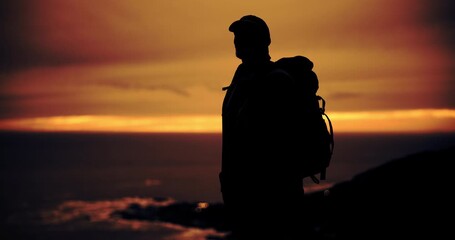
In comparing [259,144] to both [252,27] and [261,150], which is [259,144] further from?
[252,27]

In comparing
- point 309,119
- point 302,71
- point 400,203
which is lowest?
point 400,203

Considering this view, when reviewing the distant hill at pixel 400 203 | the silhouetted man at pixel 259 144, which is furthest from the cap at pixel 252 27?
the distant hill at pixel 400 203

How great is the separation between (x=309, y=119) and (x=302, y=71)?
51cm

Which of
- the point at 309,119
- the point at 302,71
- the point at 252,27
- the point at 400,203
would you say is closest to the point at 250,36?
the point at 252,27

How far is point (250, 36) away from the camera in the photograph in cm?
540

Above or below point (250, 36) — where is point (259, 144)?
below

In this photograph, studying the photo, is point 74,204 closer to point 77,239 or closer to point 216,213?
point 77,239

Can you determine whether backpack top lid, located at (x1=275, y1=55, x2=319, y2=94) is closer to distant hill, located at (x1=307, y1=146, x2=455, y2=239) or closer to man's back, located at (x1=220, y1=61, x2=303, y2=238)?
man's back, located at (x1=220, y1=61, x2=303, y2=238)

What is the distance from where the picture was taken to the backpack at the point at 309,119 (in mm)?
5227

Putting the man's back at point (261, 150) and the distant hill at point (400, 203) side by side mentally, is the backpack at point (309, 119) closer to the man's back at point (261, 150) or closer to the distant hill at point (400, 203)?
the man's back at point (261, 150)

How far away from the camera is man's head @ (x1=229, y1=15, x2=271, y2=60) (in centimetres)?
537

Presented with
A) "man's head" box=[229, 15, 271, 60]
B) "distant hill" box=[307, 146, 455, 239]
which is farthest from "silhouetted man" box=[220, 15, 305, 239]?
"distant hill" box=[307, 146, 455, 239]

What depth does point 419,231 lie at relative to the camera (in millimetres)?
35531

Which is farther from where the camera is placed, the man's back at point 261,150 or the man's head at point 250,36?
the man's head at point 250,36
